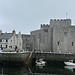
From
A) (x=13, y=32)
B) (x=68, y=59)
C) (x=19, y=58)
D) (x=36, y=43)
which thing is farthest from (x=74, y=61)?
(x=13, y=32)

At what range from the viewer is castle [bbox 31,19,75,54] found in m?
57.5

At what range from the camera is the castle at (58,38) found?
57500mm

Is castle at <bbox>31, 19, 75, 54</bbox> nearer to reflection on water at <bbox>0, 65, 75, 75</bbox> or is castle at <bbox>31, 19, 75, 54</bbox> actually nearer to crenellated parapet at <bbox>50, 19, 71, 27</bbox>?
crenellated parapet at <bbox>50, 19, 71, 27</bbox>

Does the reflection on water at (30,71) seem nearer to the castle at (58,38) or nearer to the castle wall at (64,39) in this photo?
the castle wall at (64,39)

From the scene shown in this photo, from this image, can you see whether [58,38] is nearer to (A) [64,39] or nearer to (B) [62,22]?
(A) [64,39]

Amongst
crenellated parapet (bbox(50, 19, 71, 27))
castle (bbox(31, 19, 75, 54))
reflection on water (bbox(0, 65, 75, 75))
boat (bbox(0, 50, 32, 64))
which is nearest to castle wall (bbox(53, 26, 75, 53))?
castle (bbox(31, 19, 75, 54))

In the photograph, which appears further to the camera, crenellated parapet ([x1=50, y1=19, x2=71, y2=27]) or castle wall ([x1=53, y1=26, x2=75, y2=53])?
crenellated parapet ([x1=50, y1=19, x2=71, y2=27])

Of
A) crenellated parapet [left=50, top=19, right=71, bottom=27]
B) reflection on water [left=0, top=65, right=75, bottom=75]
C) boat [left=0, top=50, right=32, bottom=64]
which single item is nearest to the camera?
reflection on water [left=0, top=65, right=75, bottom=75]

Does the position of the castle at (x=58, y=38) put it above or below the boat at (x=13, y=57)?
above

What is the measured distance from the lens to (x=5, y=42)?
6712cm

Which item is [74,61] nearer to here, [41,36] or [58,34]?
[58,34]

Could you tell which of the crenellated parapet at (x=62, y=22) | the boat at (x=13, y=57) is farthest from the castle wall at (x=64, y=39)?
the boat at (x=13, y=57)

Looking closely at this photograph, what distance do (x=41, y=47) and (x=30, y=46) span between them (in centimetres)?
648

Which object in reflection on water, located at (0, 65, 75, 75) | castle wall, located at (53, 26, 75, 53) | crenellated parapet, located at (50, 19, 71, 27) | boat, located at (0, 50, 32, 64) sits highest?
crenellated parapet, located at (50, 19, 71, 27)
